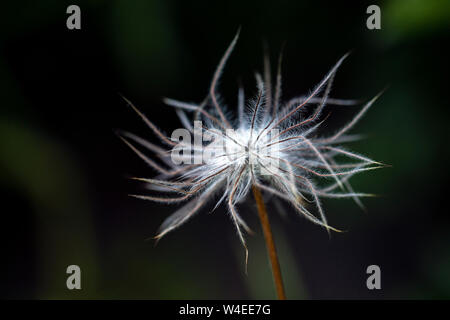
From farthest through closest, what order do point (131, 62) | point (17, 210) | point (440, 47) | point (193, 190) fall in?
point (17, 210)
point (131, 62)
point (440, 47)
point (193, 190)

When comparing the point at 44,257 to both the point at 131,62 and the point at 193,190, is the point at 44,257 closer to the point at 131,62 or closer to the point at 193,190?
the point at 131,62

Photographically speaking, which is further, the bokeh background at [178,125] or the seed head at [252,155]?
the bokeh background at [178,125]

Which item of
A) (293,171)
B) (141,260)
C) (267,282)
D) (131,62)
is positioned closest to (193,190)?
(293,171)

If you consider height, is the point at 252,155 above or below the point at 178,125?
below

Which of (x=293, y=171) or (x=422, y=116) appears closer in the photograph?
(x=293, y=171)

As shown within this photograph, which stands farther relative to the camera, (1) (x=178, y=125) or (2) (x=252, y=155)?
(1) (x=178, y=125)

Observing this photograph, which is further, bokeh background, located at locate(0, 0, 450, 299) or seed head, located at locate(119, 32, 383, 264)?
bokeh background, located at locate(0, 0, 450, 299)

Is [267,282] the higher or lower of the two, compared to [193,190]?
lower

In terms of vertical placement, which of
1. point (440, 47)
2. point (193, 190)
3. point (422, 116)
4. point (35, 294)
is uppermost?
point (440, 47)
